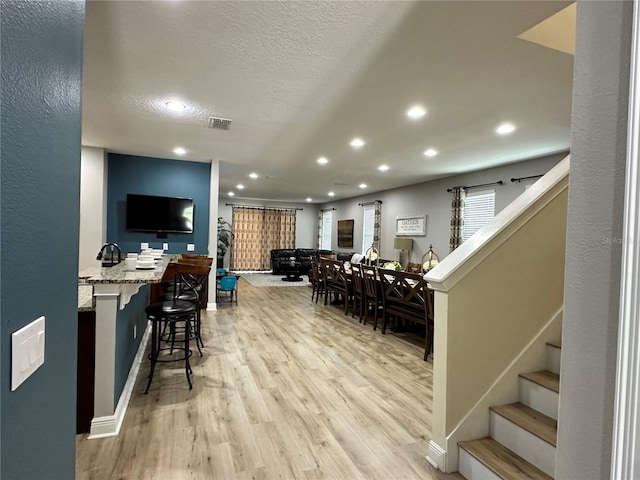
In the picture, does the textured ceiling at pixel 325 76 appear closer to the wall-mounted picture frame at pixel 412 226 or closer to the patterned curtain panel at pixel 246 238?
the wall-mounted picture frame at pixel 412 226

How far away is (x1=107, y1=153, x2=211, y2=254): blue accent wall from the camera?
18.7ft

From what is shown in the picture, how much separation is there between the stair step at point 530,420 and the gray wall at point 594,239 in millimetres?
1272

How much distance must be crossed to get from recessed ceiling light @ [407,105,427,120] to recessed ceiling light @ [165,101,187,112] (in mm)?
2278

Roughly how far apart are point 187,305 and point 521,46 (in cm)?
326

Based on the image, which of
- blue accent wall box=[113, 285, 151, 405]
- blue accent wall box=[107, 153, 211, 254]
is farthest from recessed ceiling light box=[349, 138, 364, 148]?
blue accent wall box=[113, 285, 151, 405]

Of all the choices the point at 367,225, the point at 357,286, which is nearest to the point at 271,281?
the point at 367,225

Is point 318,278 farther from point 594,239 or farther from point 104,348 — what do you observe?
point 594,239

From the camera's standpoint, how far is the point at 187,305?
10.1 ft

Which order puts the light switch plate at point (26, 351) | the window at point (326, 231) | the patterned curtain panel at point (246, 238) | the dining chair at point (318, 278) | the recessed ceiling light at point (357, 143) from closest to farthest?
the light switch plate at point (26, 351)
the recessed ceiling light at point (357, 143)
the dining chair at point (318, 278)
the patterned curtain panel at point (246, 238)
the window at point (326, 231)

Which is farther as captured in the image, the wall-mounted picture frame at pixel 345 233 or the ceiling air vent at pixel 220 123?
the wall-mounted picture frame at pixel 345 233

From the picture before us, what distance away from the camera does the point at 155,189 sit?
233 inches

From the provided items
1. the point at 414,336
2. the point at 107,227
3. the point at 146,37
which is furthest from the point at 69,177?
the point at 107,227

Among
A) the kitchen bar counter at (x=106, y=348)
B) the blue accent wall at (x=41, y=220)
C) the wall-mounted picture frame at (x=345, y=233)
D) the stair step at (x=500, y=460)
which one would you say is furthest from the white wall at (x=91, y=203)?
the wall-mounted picture frame at (x=345, y=233)

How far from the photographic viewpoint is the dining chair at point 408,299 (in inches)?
150
